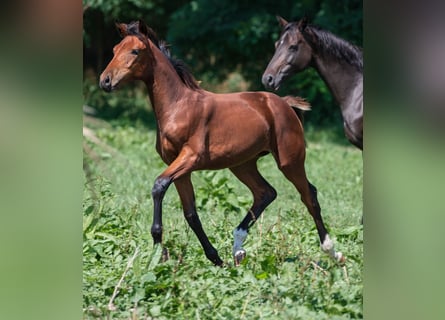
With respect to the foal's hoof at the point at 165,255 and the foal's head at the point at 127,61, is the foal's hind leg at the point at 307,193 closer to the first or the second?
the foal's hoof at the point at 165,255

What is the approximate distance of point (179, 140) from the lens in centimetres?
457

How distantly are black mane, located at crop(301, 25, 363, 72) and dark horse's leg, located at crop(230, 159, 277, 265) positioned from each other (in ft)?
7.16

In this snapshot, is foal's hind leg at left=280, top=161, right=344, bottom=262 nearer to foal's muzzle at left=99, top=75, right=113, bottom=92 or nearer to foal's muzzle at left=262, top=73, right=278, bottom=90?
foal's muzzle at left=99, top=75, right=113, bottom=92

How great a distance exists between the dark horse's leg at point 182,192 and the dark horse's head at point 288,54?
2258 mm

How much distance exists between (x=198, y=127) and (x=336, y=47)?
2768 mm

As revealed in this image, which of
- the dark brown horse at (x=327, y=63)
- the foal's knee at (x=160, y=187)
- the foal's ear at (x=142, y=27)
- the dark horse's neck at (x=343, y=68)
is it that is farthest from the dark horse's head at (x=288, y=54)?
the foal's knee at (x=160, y=187)

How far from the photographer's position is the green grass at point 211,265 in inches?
145

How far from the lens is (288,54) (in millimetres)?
6859

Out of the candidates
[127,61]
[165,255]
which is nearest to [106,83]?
[127,61]
